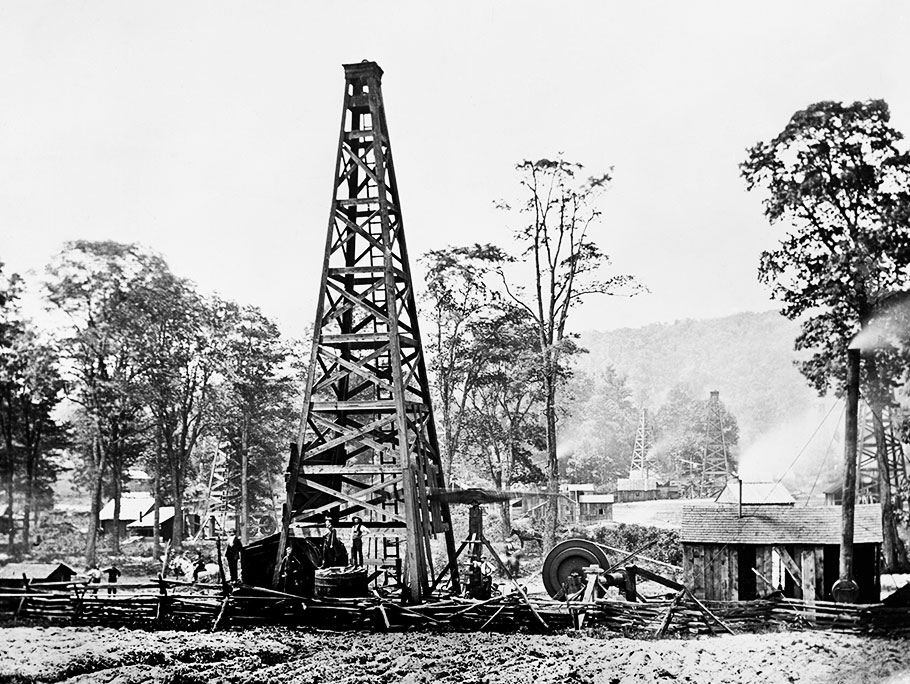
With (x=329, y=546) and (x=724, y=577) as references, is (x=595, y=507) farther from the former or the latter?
(x=329, y=546)

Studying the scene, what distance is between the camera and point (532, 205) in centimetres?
3522

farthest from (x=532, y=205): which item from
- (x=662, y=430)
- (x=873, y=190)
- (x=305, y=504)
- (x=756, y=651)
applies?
(x=662, y=430)

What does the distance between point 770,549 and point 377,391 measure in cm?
1163

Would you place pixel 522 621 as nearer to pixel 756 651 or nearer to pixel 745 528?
pixel 756 651

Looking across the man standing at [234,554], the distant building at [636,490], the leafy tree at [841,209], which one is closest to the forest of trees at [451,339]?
the leafy tree at [841,209]

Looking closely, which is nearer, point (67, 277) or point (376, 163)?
point (376, 163)

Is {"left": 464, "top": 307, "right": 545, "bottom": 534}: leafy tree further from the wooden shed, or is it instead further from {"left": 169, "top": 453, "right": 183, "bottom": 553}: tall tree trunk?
the wooden shed

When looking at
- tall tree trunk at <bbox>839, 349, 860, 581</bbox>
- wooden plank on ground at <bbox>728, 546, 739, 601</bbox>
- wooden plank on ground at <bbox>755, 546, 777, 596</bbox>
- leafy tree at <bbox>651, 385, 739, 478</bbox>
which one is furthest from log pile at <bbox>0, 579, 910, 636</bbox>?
leafy tree at <bbox>651, 385, 739, 478</bbox>

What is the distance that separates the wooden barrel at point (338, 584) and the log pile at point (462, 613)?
0.46 m

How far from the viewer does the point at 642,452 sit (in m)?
81.1

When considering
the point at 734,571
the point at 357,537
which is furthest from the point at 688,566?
the point at 357,537

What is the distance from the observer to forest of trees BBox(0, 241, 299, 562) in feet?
115

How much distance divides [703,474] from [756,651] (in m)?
57.8

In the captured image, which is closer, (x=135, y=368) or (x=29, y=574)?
(x=29, y=574)
